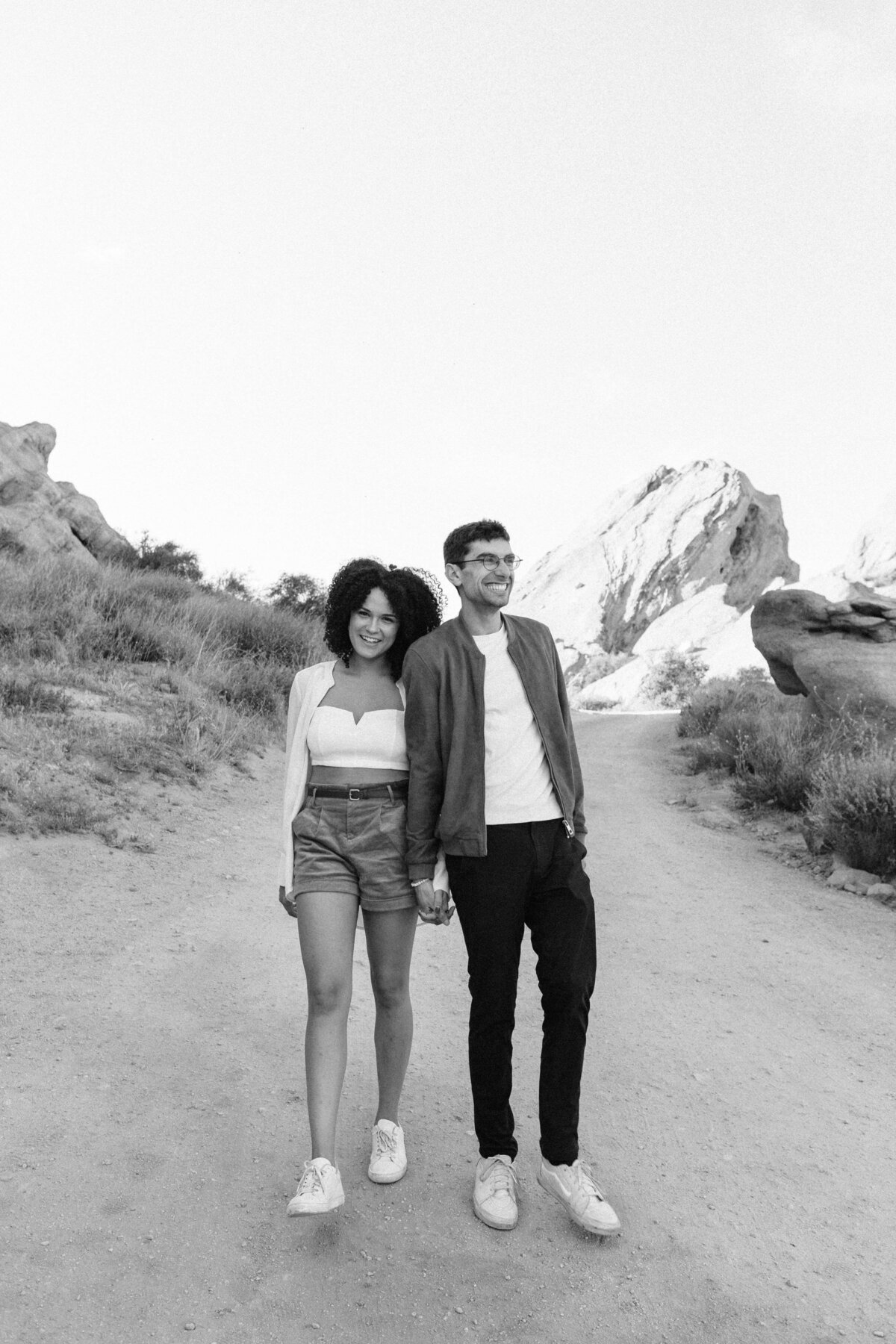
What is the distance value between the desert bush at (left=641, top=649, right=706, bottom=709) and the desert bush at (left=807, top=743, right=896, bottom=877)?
20.2m

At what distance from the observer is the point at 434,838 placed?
2.86m

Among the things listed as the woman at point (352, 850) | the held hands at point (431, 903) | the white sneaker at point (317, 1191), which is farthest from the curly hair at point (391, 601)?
the white sneaker at point (317, 1191)

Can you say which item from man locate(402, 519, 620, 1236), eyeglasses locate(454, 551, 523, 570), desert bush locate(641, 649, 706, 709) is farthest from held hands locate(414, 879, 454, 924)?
desert bush locate(641, 649, 706, 709)

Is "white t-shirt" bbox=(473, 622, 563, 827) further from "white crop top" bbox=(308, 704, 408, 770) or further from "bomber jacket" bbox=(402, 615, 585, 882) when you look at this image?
"white crop top" bbox=(308, 704, 408, 770)

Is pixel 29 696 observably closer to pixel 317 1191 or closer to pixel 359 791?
pixel 359 791

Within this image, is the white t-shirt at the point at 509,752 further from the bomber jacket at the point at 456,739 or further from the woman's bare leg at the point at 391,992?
the woman's bare leg at the point at 391,992

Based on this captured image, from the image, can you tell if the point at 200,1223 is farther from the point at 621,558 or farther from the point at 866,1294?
the point at 621,558

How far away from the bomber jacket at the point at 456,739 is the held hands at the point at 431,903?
4 cm

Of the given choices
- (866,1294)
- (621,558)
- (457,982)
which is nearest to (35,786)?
(457,982)

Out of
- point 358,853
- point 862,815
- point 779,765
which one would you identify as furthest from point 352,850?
point 779,765

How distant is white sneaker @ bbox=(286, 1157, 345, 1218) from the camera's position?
2.54m

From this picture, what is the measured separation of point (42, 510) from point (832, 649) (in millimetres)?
15570

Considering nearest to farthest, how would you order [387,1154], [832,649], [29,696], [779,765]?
1. [387,1154]
2. [29,696]
3. [779,765]
4. [832,649]

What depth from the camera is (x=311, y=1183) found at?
2596 mm
